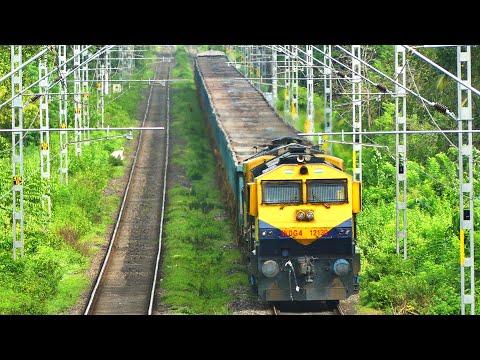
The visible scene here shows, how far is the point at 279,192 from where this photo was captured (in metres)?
21.3

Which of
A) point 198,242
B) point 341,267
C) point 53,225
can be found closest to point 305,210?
point 341,267

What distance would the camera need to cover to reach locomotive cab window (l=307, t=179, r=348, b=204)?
70.1 ft

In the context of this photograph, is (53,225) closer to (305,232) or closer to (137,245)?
(137,245)

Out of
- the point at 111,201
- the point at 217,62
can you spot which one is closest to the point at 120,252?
the point at 111,201


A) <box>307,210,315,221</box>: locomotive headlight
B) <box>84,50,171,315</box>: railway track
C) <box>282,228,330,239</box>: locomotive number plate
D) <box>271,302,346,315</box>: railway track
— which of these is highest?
<box>307,210,315,221</box>: locomotive headlight

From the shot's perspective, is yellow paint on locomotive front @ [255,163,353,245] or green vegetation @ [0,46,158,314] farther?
green vegetation @ [0,46,158,314]

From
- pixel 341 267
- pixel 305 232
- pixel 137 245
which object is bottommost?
pixel 137 245

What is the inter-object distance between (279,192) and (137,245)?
10459 millimetres

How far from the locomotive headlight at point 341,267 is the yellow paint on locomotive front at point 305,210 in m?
0.66

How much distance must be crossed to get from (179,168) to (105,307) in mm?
21920

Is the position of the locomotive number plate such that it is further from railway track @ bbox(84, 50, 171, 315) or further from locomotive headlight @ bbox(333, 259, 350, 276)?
railway track @ bbox(84, 50, 171, 315)

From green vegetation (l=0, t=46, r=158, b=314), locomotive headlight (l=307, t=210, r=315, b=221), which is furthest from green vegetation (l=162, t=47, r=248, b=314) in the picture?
locomotive headlight (l=307, t=210, r=315, b=221)

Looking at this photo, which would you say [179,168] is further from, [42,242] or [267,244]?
[267,244]

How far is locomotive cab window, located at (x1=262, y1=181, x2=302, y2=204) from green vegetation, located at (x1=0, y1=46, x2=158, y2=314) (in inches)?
221
